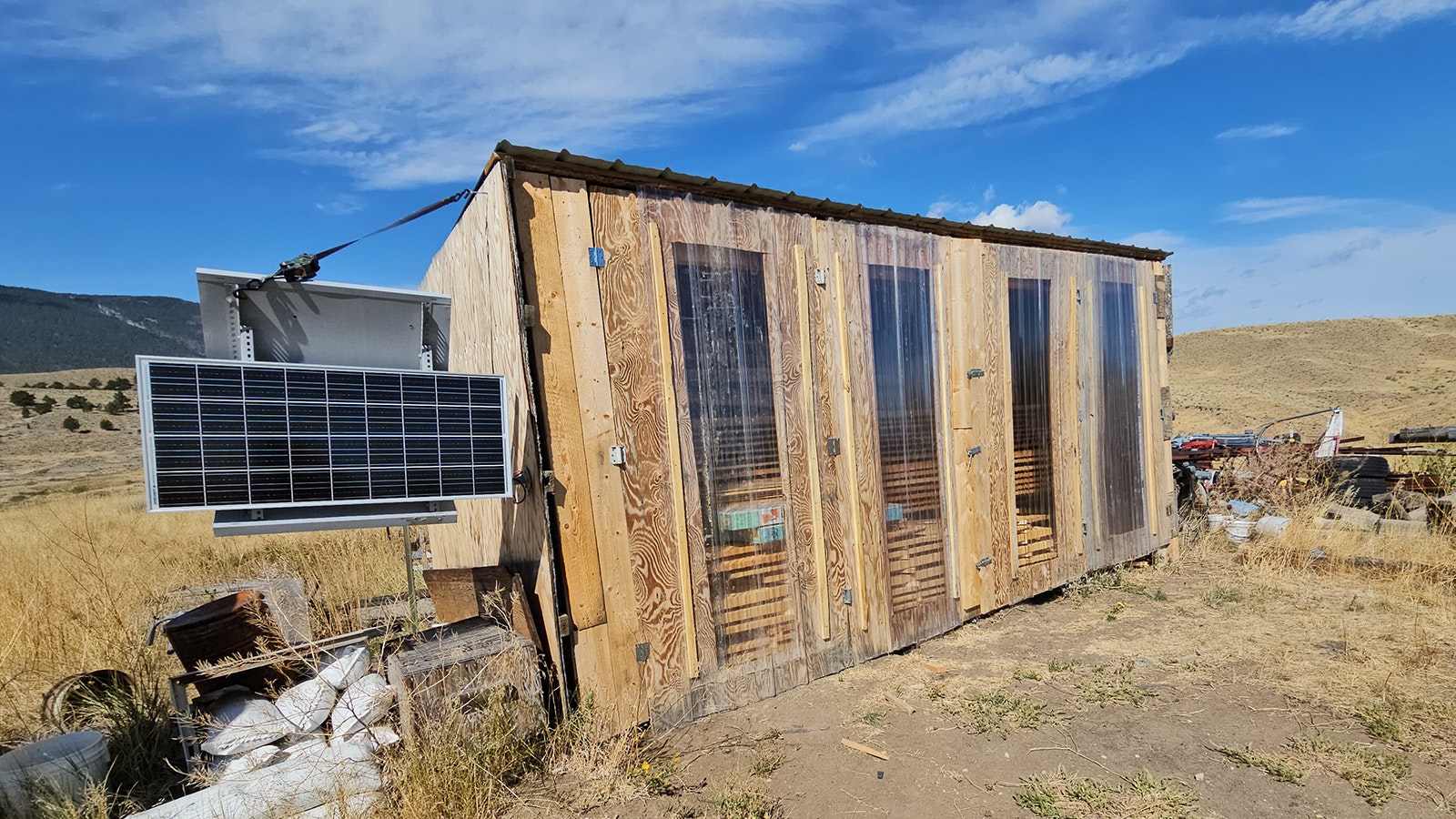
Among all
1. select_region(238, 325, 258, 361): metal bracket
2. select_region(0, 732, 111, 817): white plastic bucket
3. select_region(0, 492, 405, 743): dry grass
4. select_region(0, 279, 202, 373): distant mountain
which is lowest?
select_region(0, 732, 111, 817): white plastic bucket

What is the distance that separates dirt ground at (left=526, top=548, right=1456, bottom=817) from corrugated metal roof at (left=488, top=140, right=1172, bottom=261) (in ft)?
10.8

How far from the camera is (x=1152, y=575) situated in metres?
7.29

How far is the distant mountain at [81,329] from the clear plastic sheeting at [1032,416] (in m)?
77.3

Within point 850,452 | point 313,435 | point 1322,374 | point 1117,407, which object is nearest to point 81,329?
point 313,435

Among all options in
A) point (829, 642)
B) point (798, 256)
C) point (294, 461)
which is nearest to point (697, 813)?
point (829, 642)

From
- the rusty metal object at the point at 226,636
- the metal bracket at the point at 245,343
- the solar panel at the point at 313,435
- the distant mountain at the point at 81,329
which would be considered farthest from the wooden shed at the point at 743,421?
the distant mountain at the point at 81,329

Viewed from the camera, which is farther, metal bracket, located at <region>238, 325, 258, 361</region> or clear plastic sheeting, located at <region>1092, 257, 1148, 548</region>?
clear plastic sheeting, located at <region>1092, 257, 1148, 548</region>

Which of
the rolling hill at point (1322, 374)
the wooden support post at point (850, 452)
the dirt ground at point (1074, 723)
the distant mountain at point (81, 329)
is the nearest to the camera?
the dirt ground at point (1074, 723)

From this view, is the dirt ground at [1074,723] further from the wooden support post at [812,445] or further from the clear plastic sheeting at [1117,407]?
the clear plastic sheeting at [1117,407]

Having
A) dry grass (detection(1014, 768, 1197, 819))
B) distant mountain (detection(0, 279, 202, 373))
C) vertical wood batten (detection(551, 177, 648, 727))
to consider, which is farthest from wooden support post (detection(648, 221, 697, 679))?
distant mountain (detection(0, 279, 202, 373))

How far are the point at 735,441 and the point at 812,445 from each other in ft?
1.99

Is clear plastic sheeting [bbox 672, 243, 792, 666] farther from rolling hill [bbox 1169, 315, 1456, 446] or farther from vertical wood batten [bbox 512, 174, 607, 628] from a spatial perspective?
rolling hill [bbox 1169, 315, 1456, 446]

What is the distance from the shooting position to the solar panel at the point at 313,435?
9.40ft

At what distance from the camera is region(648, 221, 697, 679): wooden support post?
4.17 m
